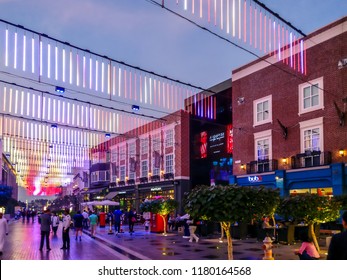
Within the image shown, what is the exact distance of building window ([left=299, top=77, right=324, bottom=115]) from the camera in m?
26.7

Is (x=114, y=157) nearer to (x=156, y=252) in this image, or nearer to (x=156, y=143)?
(x=156, y=143)

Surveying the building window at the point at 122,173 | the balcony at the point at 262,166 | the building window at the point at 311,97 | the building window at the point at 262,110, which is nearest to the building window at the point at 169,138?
the building window at the point at 122,173

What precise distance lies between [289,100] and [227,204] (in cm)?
1955

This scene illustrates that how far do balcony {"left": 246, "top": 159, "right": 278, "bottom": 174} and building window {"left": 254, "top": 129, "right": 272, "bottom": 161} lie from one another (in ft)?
0.99

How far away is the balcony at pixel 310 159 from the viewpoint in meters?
25.9

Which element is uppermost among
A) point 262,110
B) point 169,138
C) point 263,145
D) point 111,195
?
point 262,110

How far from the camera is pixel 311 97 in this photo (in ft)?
90.3

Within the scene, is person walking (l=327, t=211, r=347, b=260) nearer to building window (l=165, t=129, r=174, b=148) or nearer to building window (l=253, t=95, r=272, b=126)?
building window (l=253, t=95, r=272, b=126)

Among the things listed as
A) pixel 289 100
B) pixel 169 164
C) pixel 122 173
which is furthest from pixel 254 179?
pixel 122 173

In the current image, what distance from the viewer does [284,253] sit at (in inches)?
623

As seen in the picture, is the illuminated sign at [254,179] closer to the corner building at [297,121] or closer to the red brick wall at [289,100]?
the corner building at [297,121]
